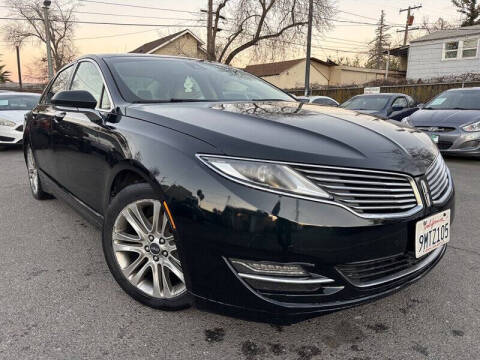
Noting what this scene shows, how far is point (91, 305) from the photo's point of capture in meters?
2.28

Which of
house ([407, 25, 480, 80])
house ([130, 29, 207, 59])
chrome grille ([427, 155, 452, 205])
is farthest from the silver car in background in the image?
house ([130, 29, 207, 59])

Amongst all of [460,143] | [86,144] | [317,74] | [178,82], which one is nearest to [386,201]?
[178,82]

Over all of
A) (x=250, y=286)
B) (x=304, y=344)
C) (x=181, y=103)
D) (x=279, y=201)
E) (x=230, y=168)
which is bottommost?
(x=304, y=344)

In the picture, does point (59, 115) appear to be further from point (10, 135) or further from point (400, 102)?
point (400, 102)

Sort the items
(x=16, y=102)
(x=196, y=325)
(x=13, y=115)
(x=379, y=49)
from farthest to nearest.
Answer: (x=379, y=49)
(x=16, y=102)
(x=13, y=115)
(x=196, y=325)

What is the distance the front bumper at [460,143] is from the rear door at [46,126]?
234 inches

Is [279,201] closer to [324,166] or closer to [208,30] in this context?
[324,166]

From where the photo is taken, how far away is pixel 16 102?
9398mm

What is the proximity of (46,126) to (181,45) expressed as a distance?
1285 inches

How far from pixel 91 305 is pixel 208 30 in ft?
85.7

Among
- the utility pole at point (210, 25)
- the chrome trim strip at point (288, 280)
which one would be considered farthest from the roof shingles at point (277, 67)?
the chrome trim strip at point (288, 280)

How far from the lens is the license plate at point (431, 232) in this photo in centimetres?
186

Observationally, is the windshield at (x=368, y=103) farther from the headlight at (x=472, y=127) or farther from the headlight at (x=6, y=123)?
the headlight at (x=6, y=123)

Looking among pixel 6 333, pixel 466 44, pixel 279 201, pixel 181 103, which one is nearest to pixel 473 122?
pixel 181 103
